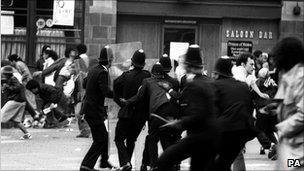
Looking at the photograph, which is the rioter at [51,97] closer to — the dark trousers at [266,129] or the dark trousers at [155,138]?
the dark trousers at [266,129]

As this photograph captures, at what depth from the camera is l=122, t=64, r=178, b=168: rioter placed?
12023 mm

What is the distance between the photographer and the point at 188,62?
32.4ft

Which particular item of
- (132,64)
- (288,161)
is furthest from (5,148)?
(288,161)

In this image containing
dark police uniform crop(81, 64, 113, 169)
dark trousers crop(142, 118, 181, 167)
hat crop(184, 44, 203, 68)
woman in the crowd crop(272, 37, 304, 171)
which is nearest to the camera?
woman in the crowd crop(272, 37, 304, 171)

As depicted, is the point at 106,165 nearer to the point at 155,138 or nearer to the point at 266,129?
the point at 155,138

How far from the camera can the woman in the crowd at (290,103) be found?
7.31 metres

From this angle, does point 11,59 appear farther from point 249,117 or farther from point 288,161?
point 288,161

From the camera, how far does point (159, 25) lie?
2416 cm

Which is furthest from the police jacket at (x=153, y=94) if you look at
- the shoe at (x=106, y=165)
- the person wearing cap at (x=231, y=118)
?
the person wearing cap at (x=231, y=118)

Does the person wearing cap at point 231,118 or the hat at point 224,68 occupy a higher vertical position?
the hat at point 224,68

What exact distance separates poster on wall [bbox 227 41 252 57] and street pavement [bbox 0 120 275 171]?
641 centimetres

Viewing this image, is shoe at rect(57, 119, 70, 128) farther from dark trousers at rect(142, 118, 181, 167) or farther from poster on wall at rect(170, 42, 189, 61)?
dark trousers at rect(142, 118, 181, 167)

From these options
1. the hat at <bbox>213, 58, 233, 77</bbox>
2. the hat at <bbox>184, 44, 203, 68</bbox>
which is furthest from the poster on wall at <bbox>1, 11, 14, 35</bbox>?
the hat at <bbox>184, 44, 203, 68</bbox>

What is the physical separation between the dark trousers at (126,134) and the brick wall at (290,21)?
41.4 ft
